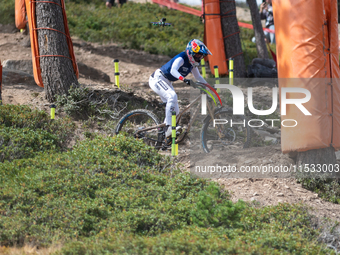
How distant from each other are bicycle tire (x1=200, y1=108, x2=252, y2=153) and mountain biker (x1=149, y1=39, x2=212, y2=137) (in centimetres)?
54

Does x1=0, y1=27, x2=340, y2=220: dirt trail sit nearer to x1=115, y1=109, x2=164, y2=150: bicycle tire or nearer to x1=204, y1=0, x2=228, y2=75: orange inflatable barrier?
x1=115, y1=109, x2=164, y2=150: bicycle tire

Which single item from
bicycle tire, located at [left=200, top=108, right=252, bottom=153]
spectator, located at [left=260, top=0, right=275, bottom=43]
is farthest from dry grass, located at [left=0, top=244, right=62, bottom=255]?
spectator, located at [left=260, top=0, right=275, bottom=43]

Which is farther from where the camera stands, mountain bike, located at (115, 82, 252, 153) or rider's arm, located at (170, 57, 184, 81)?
mountain bike, located at (115, 82, 252, 153)

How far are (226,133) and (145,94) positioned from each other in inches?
138

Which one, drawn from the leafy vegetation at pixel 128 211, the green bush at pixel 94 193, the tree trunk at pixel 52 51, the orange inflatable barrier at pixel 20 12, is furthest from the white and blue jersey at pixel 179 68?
the orange inflatable barrier at pixel 20 12

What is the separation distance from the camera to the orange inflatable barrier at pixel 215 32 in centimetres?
1381

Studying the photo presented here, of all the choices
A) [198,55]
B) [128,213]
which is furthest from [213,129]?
[128,213]

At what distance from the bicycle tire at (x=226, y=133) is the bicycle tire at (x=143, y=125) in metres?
0.91

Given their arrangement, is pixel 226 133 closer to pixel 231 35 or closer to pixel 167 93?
pixel 167 93

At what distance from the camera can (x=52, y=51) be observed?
9.40 metres

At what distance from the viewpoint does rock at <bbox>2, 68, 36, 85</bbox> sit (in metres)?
10.9

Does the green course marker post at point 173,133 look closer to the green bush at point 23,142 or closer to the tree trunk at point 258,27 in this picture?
the green bush at point 23,142

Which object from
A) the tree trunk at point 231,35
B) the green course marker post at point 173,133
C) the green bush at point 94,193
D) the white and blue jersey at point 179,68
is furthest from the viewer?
the tree trunk at point 231,35

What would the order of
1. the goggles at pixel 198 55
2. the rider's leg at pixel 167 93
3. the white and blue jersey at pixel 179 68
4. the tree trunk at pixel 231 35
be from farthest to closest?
the tree trunk at pixel 231 35, the rider's leg at pixel 167 93, the white and blue jersey at pixel 179 68, the goggles at pixel 198 55
